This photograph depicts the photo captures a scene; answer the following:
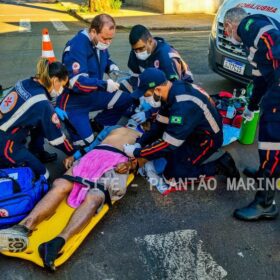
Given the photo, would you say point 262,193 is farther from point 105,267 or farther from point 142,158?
point 105,267

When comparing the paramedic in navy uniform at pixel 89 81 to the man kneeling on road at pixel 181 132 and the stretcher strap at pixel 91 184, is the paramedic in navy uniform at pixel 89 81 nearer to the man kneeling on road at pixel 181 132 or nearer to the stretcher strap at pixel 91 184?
the man kneeling on road at pixel 181 132

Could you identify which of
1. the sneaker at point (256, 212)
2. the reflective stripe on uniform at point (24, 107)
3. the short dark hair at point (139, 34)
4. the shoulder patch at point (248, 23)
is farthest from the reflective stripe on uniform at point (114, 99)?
the sneaker at point (256, 212)

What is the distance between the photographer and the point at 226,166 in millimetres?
3682

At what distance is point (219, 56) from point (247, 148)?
1924 mm

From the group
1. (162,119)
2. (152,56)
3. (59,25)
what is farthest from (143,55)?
(59,25)

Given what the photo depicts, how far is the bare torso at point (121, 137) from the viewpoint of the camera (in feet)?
11.9

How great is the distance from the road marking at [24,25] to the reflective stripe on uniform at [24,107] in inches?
373

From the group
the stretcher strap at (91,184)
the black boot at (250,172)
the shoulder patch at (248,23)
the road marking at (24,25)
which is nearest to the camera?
the shoulder patch at (248,23)

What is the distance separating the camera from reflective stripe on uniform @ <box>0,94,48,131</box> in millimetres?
3227

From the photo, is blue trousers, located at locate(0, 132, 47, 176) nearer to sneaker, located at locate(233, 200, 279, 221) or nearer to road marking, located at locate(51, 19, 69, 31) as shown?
sneaker, located at locate(233, 200, 279, 221)

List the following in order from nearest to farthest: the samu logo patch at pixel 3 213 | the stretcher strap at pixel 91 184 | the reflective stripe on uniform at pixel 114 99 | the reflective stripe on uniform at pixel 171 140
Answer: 1. the samu logo patch at pixel 3 213
2. the stretcher strap at pixel 91 184
3. the reflective stripe on uniform at pixel 171 140
4. the reflective stripe on uniform at pixel 114 99

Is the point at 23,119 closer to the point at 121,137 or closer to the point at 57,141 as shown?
the point at 57,141

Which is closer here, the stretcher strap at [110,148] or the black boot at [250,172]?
the stretcher strap at [110,148]

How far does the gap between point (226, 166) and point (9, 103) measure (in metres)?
2.08
